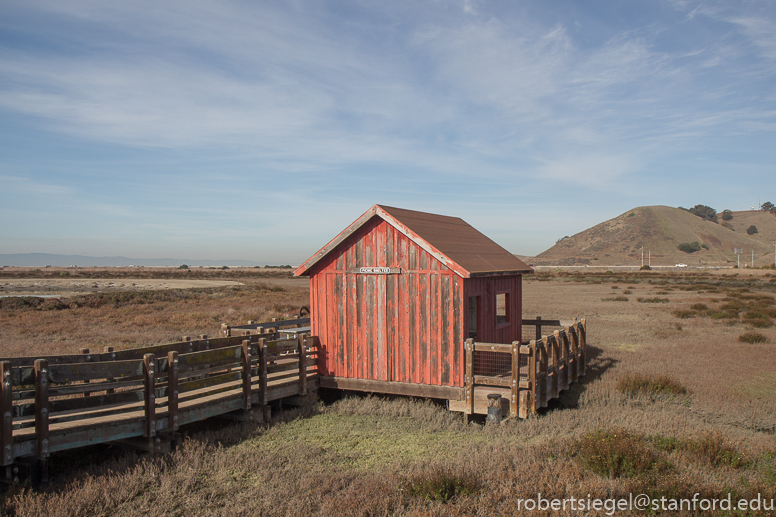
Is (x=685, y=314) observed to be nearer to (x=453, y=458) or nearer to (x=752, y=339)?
(x=752, y=339)

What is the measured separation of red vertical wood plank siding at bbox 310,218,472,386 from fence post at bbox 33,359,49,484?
249 inches

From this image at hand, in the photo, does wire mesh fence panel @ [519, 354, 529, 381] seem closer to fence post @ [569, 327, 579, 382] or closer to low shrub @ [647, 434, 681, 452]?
fence post @ [569, 327, 579, 382]

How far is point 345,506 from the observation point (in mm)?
6297

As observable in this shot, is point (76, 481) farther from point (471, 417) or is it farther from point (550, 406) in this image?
point (550, 406)

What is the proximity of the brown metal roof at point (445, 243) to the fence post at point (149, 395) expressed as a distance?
486 cm

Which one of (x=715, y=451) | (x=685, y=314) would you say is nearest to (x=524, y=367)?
(x=715, y=451)

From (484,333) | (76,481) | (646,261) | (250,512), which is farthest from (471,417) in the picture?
(646,261)

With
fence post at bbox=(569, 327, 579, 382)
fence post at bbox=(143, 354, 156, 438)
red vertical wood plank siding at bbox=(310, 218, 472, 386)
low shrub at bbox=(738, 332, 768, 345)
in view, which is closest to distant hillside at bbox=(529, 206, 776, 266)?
low shrub at bbox=(738, 332, 768, 345)

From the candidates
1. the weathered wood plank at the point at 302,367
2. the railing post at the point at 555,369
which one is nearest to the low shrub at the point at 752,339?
the railing post at the point at 555,369

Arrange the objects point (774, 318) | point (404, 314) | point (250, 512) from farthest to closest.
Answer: point (774, 318) → point (404, 314) → point (250, 512)

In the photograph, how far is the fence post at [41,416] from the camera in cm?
681

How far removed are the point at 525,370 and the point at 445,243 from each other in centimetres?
377

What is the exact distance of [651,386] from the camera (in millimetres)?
12125

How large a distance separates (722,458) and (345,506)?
565cm
